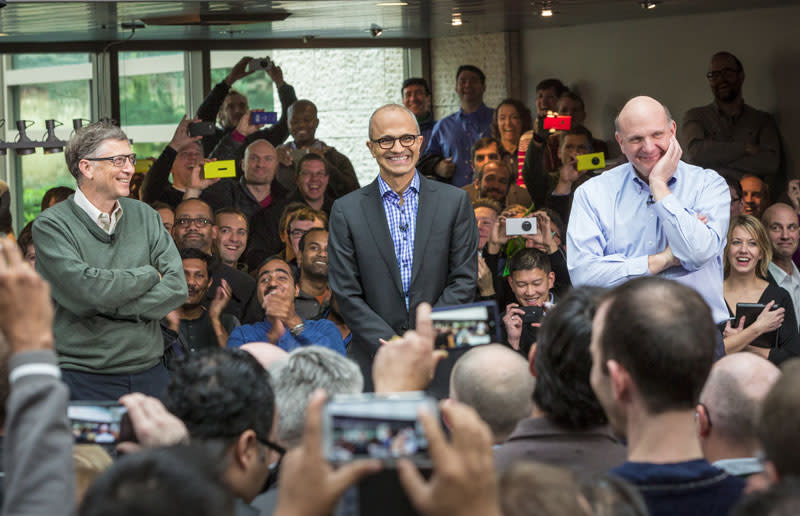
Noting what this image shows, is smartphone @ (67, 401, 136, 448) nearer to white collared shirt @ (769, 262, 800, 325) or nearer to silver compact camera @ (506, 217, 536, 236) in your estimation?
silver compact camera @ (506, 217, 536, 236)

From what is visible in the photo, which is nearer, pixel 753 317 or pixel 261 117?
pixel 753 317

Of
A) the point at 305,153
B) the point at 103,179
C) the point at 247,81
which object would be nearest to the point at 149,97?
the point at 247,81

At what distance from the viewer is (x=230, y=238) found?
19.1 ft

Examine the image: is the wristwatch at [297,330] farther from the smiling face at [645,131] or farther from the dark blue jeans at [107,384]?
the smiling face at [645,131]

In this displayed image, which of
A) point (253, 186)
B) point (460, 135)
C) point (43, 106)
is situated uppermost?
point (43, 106)

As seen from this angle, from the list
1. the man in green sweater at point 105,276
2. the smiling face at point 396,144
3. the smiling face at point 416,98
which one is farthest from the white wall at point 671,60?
the man in green sweater at point 105,276

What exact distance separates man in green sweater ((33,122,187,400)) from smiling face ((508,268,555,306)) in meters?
1.75

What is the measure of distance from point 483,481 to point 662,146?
2.48 m

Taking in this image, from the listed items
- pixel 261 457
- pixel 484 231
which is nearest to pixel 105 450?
pixel 261 457

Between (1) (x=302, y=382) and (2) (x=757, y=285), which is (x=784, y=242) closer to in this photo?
(2) (x=757, y=285)

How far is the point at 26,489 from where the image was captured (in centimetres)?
148

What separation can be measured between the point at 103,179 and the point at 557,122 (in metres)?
3.95

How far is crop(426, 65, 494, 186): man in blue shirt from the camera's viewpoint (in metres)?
8.30

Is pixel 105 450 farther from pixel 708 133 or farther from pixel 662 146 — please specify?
pixel 708 133
